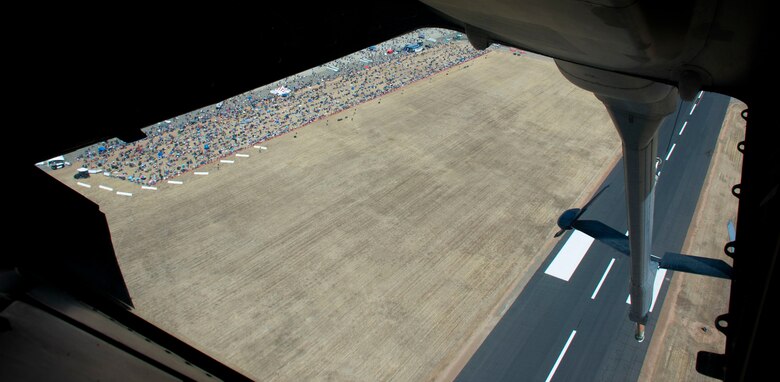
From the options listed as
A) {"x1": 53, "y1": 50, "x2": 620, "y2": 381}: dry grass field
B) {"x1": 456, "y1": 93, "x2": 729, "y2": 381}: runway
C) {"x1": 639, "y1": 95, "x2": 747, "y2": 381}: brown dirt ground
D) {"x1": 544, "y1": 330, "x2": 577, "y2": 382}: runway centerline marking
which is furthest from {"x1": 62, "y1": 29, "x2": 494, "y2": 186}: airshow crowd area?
{"x1": 639, "y1": 95, "x2": 747, "y2": 381}: brown dirt ground

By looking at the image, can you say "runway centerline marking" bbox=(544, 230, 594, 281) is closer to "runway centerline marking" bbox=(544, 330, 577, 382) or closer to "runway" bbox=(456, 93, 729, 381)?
"runway" bbox=(456, 93, 729, 381)

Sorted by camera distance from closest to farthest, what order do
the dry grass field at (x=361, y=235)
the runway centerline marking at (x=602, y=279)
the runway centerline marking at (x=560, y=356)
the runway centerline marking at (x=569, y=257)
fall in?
the runway centerline marking at (x=560, y=356) → the dry grass field at (x=361, y=235) → the runway centerline marking at (x=602, y=279) → the runway centerline marking at (x=569, y=257)

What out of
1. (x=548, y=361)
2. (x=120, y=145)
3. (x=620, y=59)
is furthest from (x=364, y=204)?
(x=620, y=59)

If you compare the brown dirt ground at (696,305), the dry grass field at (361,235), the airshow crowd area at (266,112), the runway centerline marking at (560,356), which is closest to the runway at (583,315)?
the runway centerline marking at (560,356)

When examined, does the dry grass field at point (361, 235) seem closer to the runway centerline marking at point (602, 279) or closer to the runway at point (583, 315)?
the runway at point (583, 315)

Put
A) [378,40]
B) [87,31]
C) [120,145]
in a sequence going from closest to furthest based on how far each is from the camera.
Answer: [87,31] < [378,40] < [120,145]

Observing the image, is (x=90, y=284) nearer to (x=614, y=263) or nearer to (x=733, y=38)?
(x=733, y=38)

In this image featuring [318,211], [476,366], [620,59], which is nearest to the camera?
[620,59]
